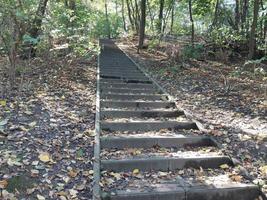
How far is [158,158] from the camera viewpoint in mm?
4766

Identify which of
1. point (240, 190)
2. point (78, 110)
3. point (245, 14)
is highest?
point (245, 14)

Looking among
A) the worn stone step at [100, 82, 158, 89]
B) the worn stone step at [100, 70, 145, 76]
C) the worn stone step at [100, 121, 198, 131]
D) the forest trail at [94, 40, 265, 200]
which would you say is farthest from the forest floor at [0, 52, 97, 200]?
the worn stone step at [100, 70, 145, 76]

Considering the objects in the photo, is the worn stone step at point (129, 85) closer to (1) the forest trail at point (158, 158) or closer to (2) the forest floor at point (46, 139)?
(2) the forest floor at point (46, 139)

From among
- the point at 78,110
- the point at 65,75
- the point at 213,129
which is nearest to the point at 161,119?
the point at 213,129

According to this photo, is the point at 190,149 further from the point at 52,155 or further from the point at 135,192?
the point at 52,155

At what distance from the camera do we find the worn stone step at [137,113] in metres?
6.67

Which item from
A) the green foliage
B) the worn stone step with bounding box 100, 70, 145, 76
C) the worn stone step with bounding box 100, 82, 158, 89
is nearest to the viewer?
the worn stone step with bounding box 100, 82, 158, 89

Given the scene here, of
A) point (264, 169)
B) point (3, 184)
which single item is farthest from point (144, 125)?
point (3, 184)

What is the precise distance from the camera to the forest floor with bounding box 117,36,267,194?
500cm

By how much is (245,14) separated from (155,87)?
7267mm

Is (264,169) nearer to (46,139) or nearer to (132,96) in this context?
(46,139)

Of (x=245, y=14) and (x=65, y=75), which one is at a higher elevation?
(x=245, y=14)

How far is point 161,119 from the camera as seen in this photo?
668cm

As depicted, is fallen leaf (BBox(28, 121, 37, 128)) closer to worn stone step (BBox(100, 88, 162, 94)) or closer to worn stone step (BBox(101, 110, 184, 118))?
worn stone step (BBox(101, 110, 184, 118))
